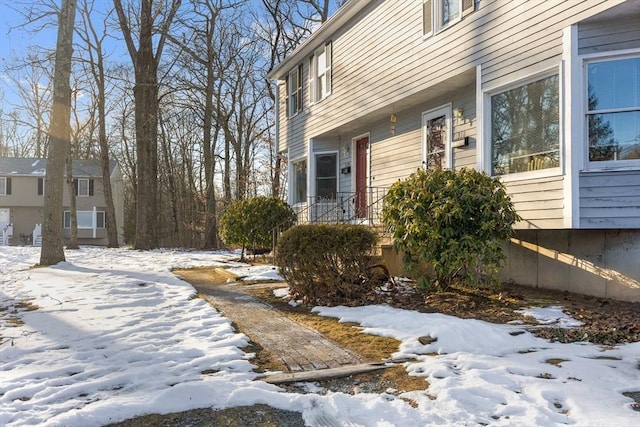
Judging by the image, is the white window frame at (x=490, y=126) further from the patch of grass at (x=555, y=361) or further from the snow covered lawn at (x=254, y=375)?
the patch of grass at (x=555, y=361)

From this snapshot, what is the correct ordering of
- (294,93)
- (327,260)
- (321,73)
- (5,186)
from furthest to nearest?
1. (5,186)
2. (294,93)
3. (321,73)
4. (327,260)

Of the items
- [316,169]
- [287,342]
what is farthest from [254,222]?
[287,342]

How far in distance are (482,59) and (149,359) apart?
252 inches

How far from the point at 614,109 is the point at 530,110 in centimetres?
112

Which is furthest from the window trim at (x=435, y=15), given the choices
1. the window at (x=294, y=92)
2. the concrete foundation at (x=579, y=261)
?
the window at (x=294, y=92)

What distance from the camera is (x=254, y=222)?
40.9 ft

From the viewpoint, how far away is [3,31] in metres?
13.9

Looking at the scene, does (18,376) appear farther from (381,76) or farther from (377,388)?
(381,76)

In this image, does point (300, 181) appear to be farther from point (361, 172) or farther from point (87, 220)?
point (87, 220)

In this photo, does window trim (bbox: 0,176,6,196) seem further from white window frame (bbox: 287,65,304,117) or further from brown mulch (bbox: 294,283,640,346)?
brown mulch (bbox: 294,283,640,346)

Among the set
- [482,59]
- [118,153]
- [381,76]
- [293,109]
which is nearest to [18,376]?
[482,59]

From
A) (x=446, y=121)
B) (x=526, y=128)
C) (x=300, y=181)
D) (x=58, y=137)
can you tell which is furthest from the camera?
(x=300, y=181)

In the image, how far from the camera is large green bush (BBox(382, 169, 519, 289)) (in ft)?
19.9

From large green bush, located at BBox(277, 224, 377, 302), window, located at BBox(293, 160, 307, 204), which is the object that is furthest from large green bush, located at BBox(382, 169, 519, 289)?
window, located at BBox(293, 160, 307, 204)
